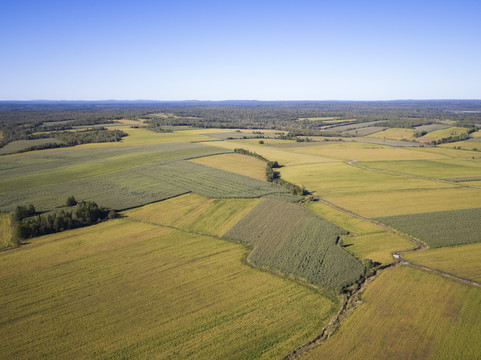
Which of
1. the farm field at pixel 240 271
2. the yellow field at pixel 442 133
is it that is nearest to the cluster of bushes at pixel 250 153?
the farm field at pixel 240 271

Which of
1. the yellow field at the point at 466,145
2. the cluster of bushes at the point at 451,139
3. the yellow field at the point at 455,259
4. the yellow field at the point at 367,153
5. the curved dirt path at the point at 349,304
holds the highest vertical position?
the cluster of bushes at the point at 451,139

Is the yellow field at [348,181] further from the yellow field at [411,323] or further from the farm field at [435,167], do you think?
the yellow field at [411,323]

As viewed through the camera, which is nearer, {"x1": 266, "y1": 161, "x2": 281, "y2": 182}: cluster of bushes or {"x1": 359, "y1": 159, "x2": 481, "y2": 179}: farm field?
{"x1": 266, "y1": 161, "x2": 281, "y2": 182}: cluster of bushes

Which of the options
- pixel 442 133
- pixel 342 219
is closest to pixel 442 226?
pixel 342 219

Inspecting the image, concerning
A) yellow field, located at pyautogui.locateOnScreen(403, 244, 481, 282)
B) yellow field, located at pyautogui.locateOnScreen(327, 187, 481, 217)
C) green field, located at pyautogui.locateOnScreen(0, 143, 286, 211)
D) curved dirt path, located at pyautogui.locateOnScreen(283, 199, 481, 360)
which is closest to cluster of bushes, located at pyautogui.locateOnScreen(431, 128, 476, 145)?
yellow field, located at pyautogui.locateOnScreen(327, 187, 481, 217)

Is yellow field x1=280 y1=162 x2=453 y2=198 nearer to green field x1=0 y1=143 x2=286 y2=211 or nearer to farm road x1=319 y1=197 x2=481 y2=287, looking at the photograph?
farm road x1=319 y1=197 x2=481 y2=287

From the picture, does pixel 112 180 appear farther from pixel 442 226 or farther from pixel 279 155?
pixel 442 226
